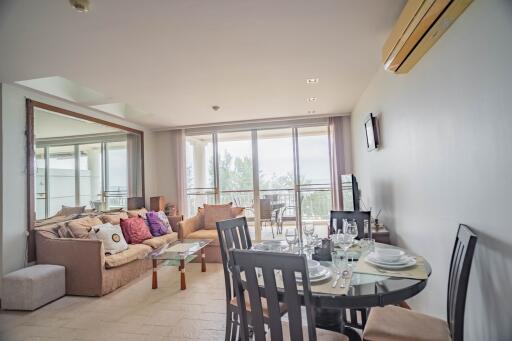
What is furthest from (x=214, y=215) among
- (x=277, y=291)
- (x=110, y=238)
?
(x=277, y=291)

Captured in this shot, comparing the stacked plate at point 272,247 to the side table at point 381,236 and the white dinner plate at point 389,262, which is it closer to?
the white dinner plate at point 389,262

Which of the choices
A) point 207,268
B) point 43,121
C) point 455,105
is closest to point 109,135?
point 43,121

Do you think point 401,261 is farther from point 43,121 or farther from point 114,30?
point 43,121

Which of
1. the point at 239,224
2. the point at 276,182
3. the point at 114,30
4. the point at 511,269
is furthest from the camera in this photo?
the point at 276,182

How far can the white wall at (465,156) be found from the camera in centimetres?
120

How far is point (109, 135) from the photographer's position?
15.0ft

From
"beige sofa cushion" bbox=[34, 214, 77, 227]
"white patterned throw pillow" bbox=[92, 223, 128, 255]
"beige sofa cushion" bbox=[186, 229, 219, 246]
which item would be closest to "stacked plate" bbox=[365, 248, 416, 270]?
"beige sofa cushion" bbox=[186, 229, 219, 246]

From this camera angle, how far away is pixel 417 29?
5.32 feet

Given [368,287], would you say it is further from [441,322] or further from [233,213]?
[233,213]

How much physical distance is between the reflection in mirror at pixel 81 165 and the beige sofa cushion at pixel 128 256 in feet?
3.44

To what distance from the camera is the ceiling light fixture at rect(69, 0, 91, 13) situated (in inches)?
67.2

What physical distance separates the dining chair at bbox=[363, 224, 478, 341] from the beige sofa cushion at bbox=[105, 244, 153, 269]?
9.60 ft

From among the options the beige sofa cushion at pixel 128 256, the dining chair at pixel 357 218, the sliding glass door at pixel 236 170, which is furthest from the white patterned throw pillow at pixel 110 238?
the dining chair at pixel 357 218

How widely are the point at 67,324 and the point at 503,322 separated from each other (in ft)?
10.7
